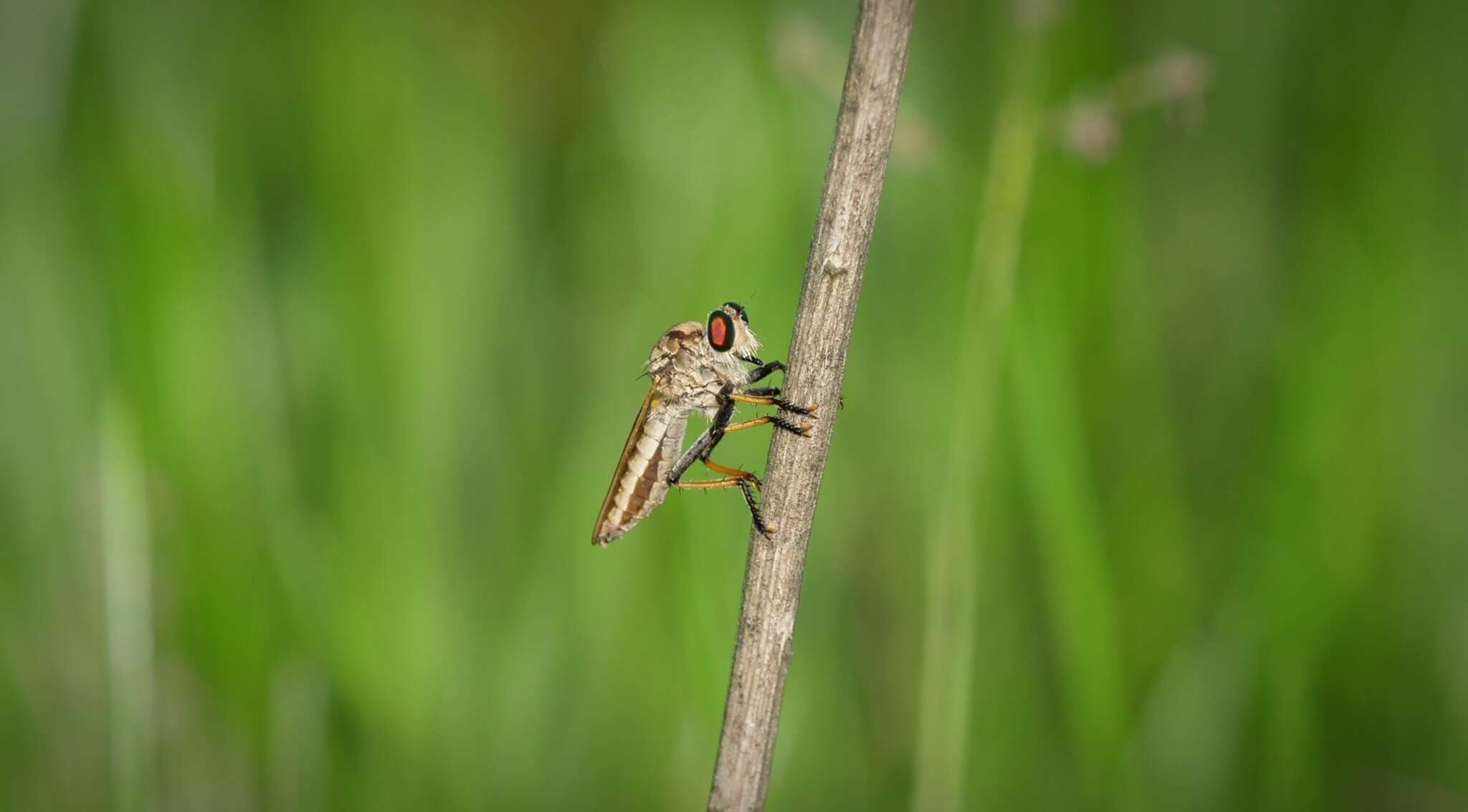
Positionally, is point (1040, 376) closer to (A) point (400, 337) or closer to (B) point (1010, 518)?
(B) point (1010, 518)

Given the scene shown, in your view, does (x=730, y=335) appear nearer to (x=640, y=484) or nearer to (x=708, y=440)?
(x=708, y=440)

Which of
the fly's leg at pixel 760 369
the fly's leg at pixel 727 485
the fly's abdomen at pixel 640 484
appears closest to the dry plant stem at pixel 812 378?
the fly's leg at pixel 727 485

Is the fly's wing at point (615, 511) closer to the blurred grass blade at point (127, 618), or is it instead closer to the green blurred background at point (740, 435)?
the green blurred background at point (740, 435)

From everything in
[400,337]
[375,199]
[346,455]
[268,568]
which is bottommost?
[268,568]

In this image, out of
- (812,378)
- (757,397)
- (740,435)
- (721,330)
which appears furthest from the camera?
(740,435)

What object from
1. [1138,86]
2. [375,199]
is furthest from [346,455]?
[1138,86]

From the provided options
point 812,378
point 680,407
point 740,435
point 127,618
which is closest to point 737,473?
point 680,407
